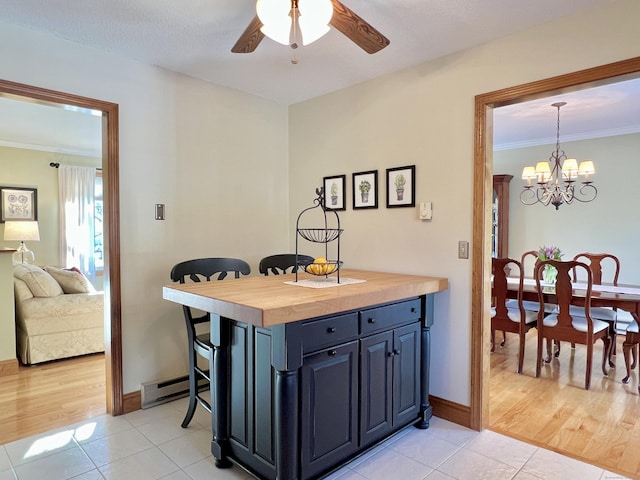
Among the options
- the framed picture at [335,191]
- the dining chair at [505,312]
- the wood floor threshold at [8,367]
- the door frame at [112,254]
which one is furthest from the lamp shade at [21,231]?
the dining chair at [505,312]

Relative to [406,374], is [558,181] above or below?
above

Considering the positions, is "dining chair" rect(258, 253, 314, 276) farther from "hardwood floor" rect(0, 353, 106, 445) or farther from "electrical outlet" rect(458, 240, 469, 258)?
"hardwood floor" rect(0, 353, 106, 445)

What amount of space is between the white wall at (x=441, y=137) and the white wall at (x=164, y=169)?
0.75 metres

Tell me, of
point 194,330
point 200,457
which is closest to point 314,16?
point 194,330

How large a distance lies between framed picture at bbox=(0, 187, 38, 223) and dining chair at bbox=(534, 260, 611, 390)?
6439 mm

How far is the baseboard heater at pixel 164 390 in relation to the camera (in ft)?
8.94

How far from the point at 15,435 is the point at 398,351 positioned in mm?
2321

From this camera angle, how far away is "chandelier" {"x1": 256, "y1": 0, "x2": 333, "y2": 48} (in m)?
1.60

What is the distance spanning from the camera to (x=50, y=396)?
296cm

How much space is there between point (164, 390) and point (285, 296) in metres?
1.57

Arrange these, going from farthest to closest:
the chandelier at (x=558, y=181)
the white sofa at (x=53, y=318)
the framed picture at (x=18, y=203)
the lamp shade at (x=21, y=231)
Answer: the framed picture at (x=18, y=203) → the lamp shade at (x=21, y=231) → the chandelier at (x=558, y=181) → the white sofa at (x=53, y=318)

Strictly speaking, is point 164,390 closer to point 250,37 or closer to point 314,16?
point 250,37

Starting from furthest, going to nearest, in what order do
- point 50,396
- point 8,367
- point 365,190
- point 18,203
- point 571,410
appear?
point 18,203 → point 8,367 → point 365,190 → point 50,396 → point 571,410

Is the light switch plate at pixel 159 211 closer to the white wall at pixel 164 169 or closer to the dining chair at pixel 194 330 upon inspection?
the white wall at pixel 164 169
